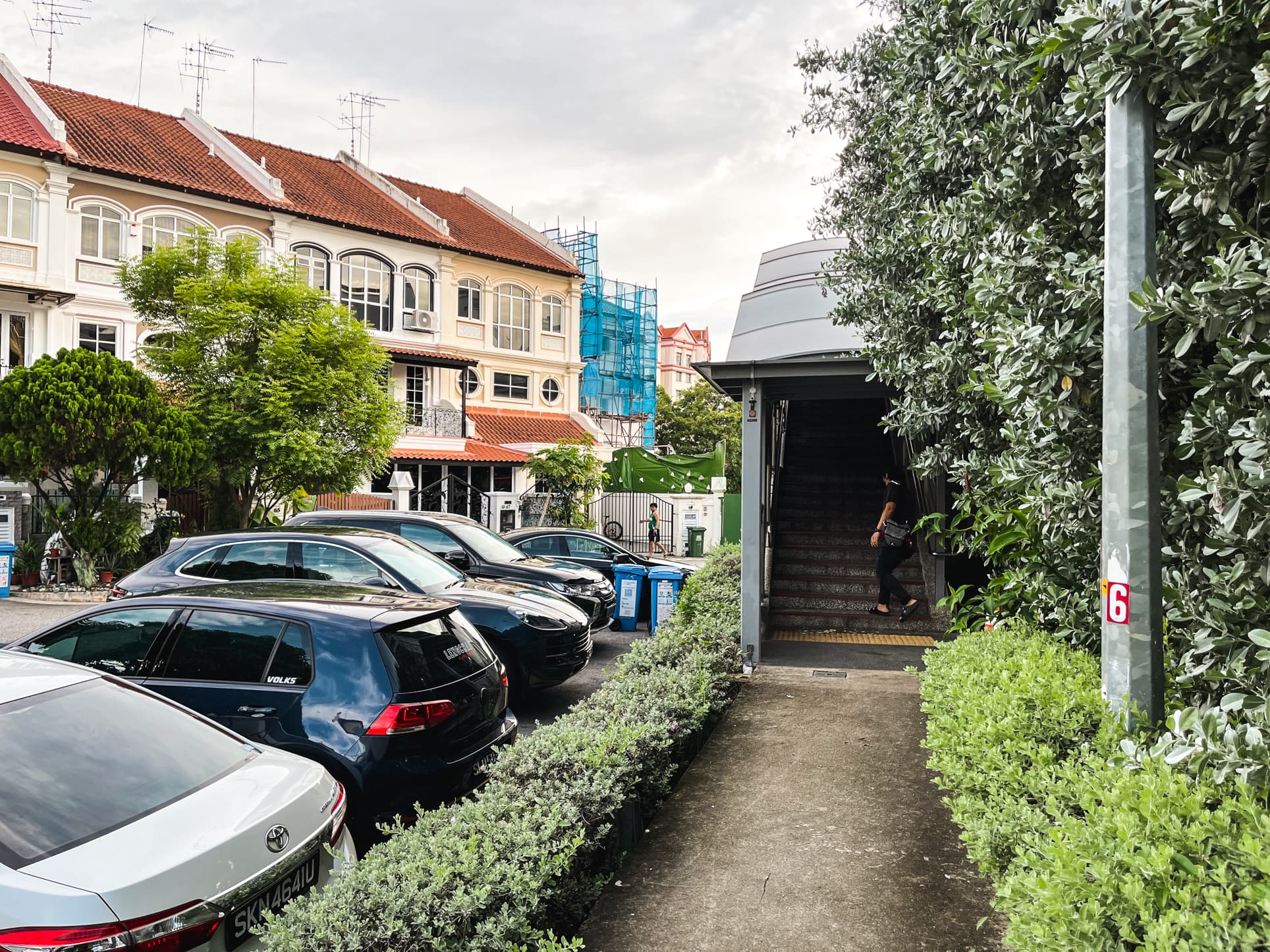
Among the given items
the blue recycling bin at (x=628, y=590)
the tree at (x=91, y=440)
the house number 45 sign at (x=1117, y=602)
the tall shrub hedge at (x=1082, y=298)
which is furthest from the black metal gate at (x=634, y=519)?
the house number 45 sign at (x=1117, y=602)

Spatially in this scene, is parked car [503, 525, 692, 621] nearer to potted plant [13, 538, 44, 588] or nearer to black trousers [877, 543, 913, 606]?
black trousers [877, 543, 913, 606]

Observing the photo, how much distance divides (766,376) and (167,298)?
55.2 ft

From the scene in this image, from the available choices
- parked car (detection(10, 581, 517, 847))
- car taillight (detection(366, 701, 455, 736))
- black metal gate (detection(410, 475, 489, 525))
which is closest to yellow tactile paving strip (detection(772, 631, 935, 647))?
parked car (detection(10, 581, 517, 847))

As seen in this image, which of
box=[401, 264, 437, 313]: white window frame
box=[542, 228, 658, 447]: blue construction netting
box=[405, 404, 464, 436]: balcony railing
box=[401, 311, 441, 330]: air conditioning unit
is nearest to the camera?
box=[405, 404, 464, 436]: balcony railing

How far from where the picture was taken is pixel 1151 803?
2320 millimetres

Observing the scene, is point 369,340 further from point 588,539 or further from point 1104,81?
point 1104,81

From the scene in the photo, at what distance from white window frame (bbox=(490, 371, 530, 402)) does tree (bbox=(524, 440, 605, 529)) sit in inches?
261

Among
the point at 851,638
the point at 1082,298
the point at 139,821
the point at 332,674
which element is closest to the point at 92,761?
the point at 139,821

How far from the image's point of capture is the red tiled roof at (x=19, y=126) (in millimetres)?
21562

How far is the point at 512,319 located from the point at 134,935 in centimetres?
3225

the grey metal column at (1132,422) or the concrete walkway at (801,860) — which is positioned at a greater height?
the grey metal column at (1132,422)

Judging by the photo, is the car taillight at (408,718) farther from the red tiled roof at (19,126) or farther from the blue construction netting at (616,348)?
the blue construction netting at (616,348)

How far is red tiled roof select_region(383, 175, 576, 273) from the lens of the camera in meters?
33.2

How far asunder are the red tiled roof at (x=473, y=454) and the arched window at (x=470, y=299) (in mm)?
5052
